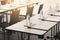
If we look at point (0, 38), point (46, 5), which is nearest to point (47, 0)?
point (46, 5)

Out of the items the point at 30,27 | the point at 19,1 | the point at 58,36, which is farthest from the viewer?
the point at 19,1

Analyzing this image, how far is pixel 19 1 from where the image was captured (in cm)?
572

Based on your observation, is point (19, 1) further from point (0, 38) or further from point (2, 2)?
point (0, 38)

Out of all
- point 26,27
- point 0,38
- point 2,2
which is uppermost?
point 2,2

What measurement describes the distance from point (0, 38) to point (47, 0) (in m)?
2.64

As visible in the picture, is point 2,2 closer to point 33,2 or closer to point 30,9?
point 33,2

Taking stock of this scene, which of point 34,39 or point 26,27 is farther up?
point 26,27

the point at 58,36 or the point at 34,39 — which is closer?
the point at 58,36

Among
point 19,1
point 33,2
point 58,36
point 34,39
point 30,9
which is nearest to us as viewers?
point 58,36

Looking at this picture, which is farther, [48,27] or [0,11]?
[0,11]

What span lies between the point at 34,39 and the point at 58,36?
1214mm

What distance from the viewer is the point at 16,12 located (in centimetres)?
430

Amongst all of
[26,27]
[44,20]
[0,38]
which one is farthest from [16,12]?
[26,27]

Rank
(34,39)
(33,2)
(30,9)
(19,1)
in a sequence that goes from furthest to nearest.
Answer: (33,2) < (19,1) < (30,9) < (34,39)
